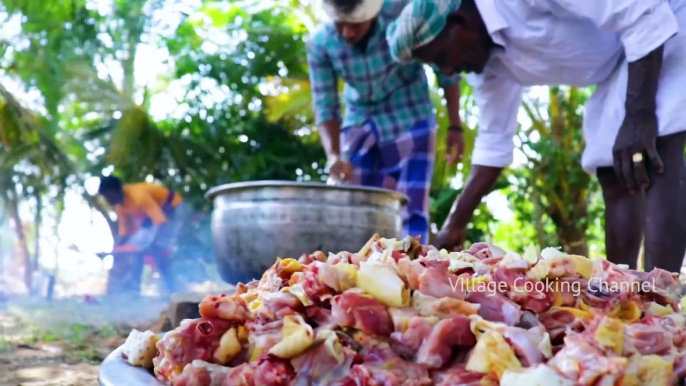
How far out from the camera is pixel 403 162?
2.53 m

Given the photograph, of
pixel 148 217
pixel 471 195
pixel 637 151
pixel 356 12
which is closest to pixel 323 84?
pixel 356 12

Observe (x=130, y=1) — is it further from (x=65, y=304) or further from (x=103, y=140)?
(x=65, y=304)

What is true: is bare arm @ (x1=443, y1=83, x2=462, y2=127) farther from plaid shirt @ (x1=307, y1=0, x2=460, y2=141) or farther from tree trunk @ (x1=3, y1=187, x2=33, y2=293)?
tree trunk @ (x1=3, y1=187, x2=33, y2=293)

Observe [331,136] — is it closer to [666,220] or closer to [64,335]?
[666,220]

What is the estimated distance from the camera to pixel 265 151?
5383 millimetres

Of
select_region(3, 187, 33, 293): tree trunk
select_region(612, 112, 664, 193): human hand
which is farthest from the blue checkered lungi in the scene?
select_region(3, 187, 33, 293): tree trunk

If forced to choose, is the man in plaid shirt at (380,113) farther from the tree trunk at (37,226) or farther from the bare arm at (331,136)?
the tree trunk at (37,226)

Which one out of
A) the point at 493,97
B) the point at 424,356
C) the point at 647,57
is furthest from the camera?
the point at 493,97

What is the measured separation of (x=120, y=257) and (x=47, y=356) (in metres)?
2.83

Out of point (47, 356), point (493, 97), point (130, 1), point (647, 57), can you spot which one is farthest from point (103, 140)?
point (647, 57)

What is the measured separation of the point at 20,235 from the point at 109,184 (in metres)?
1.22

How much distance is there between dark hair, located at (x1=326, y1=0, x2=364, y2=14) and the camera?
7.06 ft

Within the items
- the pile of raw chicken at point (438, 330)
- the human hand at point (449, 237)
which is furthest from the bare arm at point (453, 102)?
the pile of raw chicken at point (438, 330)

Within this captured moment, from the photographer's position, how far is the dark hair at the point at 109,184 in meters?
4.94
